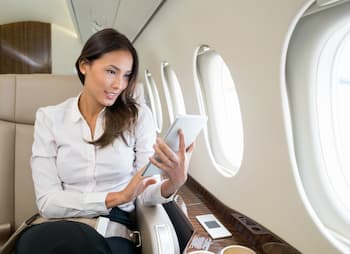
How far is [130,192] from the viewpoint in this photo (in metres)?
1.07

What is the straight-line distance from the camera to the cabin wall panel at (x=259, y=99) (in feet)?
2.99

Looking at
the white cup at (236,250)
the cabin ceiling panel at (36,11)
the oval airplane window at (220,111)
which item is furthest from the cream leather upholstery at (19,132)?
the cabin ceiling panel at (36,11)

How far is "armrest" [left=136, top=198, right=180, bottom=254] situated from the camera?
3.34ft

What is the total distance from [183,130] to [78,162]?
18.1 inches

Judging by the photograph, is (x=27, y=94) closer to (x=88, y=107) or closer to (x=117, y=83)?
(x=88, y=107)

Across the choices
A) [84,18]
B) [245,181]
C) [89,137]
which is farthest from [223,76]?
[84,18]

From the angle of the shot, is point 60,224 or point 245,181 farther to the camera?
point 245,181

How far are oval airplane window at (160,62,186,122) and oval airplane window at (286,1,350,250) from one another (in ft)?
4.77

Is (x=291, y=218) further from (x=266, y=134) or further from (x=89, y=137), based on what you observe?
(x=89, y=137)

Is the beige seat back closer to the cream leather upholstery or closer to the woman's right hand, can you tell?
the cream leather upholstery

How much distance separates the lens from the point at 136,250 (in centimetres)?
118

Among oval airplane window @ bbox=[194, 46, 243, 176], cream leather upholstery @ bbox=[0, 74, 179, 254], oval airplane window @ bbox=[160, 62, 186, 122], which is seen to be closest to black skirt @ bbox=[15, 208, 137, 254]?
cream leather upholstery @ bbox=[0, 74, 179, 254]

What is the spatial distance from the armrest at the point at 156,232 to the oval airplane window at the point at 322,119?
1.48 ft

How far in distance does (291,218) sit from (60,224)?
0.70 m
